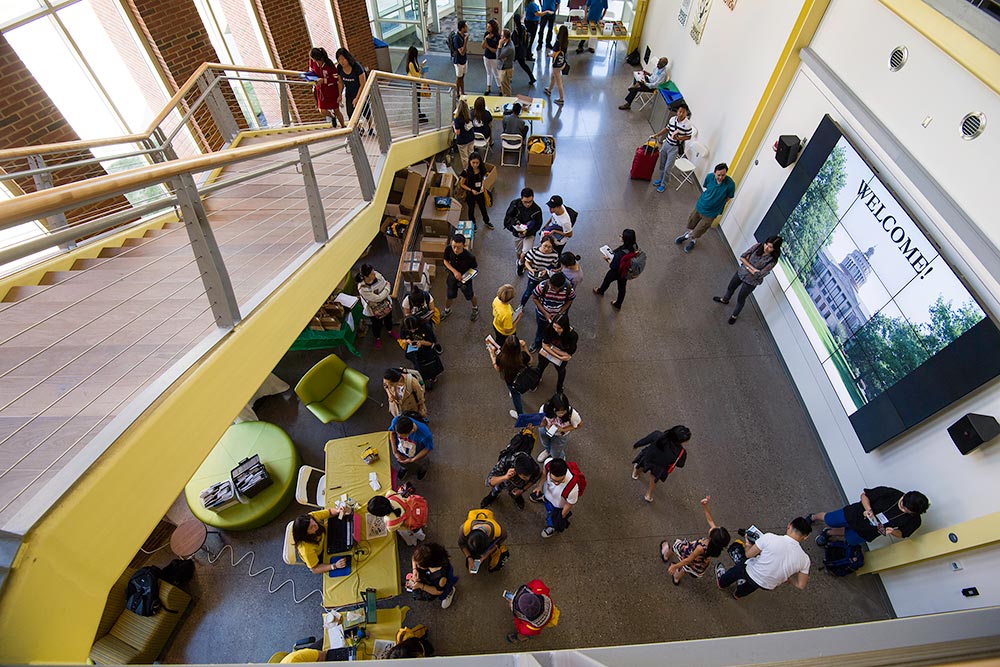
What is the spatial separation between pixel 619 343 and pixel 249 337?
5058mm

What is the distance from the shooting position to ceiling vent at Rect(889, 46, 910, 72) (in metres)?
4.57

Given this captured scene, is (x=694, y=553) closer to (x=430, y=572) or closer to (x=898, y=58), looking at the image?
(x=430, y=572)

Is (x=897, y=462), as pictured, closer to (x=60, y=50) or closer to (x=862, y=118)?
(x=862, y=118)

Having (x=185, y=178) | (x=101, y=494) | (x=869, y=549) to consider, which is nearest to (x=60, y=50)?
(x=185, y=178)

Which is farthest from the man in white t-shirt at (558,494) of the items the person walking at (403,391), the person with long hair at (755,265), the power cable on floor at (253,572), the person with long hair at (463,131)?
the person with long hair at (463,131)

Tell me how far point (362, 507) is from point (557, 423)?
2.12m

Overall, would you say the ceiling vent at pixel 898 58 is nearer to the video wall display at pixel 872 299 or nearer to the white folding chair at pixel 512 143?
the video wall display at pixel 872 299

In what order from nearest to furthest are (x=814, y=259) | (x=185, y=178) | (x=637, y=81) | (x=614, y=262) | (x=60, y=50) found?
(x=185, y=178) < (x=60, y=50) < (x=814, y=259) < (x=614, y=262) < (x=637, y=81)

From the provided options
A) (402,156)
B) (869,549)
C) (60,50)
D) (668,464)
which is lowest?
(869,549)

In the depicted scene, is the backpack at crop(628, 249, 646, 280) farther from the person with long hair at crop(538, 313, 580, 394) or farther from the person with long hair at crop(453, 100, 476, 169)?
the person with long hair at crop(453, 100, 476, 169)

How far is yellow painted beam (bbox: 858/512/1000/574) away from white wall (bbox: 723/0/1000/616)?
103 mm

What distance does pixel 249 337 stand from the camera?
296 cm

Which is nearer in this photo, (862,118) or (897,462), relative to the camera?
(897,462)

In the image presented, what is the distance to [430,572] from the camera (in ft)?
13.3
